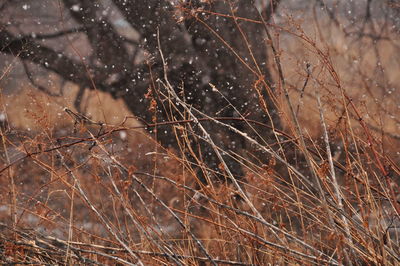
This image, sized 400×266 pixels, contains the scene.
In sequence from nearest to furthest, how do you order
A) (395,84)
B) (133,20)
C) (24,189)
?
(133,20)
(24,189)
(395,84)

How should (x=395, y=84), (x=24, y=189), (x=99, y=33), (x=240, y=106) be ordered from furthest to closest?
1. (x=395, y=84)
2. (x=24, y=189)
3. (x=99, y=33)
4. (x=240, y=106)

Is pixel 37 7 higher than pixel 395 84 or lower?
higher

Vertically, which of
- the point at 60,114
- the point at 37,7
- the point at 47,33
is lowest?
the point at 60,114

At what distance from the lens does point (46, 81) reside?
491 centimetres

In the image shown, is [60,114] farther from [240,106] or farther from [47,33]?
[240,106]

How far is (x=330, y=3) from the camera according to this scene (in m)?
5.09

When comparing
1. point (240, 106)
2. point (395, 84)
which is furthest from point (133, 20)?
point (395, 84)

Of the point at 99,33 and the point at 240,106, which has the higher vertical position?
the point at 99,33

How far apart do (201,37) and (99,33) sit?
0.97m

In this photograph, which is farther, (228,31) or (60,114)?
(60,114)

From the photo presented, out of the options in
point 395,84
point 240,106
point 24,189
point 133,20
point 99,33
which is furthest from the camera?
point 395,84

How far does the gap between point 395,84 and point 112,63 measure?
Answer: 300 centimetres

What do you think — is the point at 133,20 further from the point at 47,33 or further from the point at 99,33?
the point at 47,33

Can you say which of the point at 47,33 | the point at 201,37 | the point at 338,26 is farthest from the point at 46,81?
the point at 338,26
